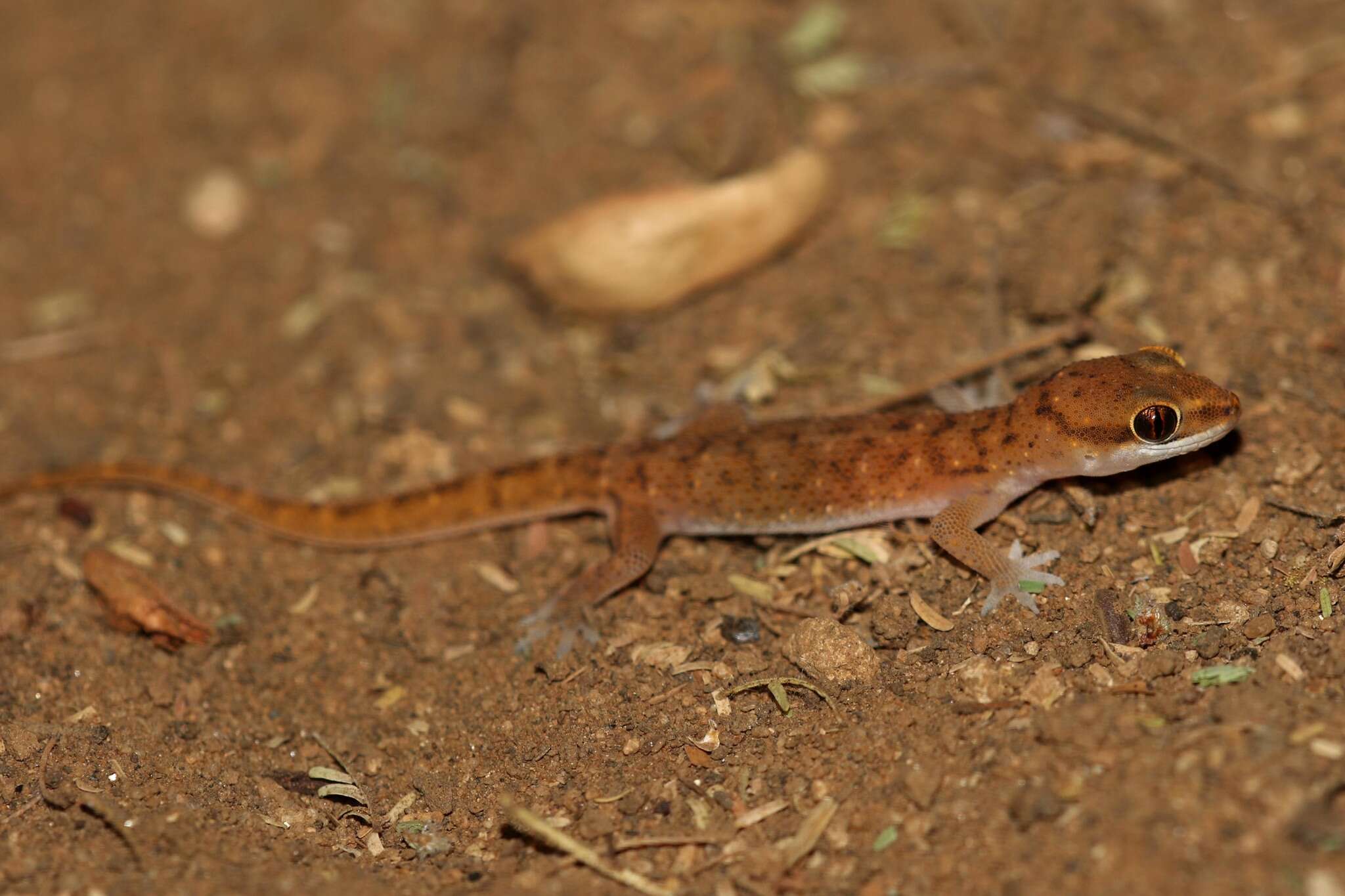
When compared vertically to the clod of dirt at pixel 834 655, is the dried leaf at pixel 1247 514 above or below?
above

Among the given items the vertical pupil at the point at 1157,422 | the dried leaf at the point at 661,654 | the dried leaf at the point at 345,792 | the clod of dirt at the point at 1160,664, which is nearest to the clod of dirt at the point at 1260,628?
the clod of dirt at the point at 1160,664

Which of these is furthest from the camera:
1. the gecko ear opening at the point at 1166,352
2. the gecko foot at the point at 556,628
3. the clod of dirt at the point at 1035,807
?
the gecko foot at the point at 556,628

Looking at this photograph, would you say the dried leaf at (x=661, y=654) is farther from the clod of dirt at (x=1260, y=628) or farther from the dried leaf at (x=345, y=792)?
the clod of dirt at (x=1260, y=628)

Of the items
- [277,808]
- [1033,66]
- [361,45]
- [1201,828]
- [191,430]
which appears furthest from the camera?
[361,45]

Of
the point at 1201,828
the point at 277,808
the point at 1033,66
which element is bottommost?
the point at 277,808

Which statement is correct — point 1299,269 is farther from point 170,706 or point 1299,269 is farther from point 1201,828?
point 170,706

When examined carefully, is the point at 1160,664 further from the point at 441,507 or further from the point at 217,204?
the point at 217,204

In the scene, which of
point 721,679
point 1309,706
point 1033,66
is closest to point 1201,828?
point 1309,706

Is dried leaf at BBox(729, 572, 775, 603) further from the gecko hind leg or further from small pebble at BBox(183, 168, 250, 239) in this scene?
small pebble at BBox(183, 168, 250, 239)
